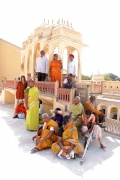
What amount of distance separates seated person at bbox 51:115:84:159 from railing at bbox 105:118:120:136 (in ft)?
6.95

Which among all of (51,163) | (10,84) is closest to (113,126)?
(51,163)

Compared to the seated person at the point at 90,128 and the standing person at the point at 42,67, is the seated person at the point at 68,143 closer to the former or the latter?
the seated person at the point at 90,128

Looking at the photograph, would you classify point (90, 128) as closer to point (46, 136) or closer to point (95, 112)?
point (95, 112)

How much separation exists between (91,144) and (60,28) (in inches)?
224

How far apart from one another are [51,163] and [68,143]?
1.79ft

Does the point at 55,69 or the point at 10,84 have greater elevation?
the point at 55,69

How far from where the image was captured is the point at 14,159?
3641mm

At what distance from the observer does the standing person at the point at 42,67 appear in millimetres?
7832

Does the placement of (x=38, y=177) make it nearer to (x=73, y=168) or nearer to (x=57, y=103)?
(x=73, y=168)

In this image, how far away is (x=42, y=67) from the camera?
26.2 feet

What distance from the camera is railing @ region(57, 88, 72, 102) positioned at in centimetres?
584

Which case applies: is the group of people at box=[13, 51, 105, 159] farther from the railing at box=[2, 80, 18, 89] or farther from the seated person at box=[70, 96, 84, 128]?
the railing at box=[2, 80, 18, 89]

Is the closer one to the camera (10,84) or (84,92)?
(84,92)

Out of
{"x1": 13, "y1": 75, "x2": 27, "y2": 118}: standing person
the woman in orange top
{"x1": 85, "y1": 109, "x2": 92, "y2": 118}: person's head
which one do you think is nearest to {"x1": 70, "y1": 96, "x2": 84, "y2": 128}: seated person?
{"x1": 85, "y1": 109, "x2": 92, "y2": 118}: person's head
